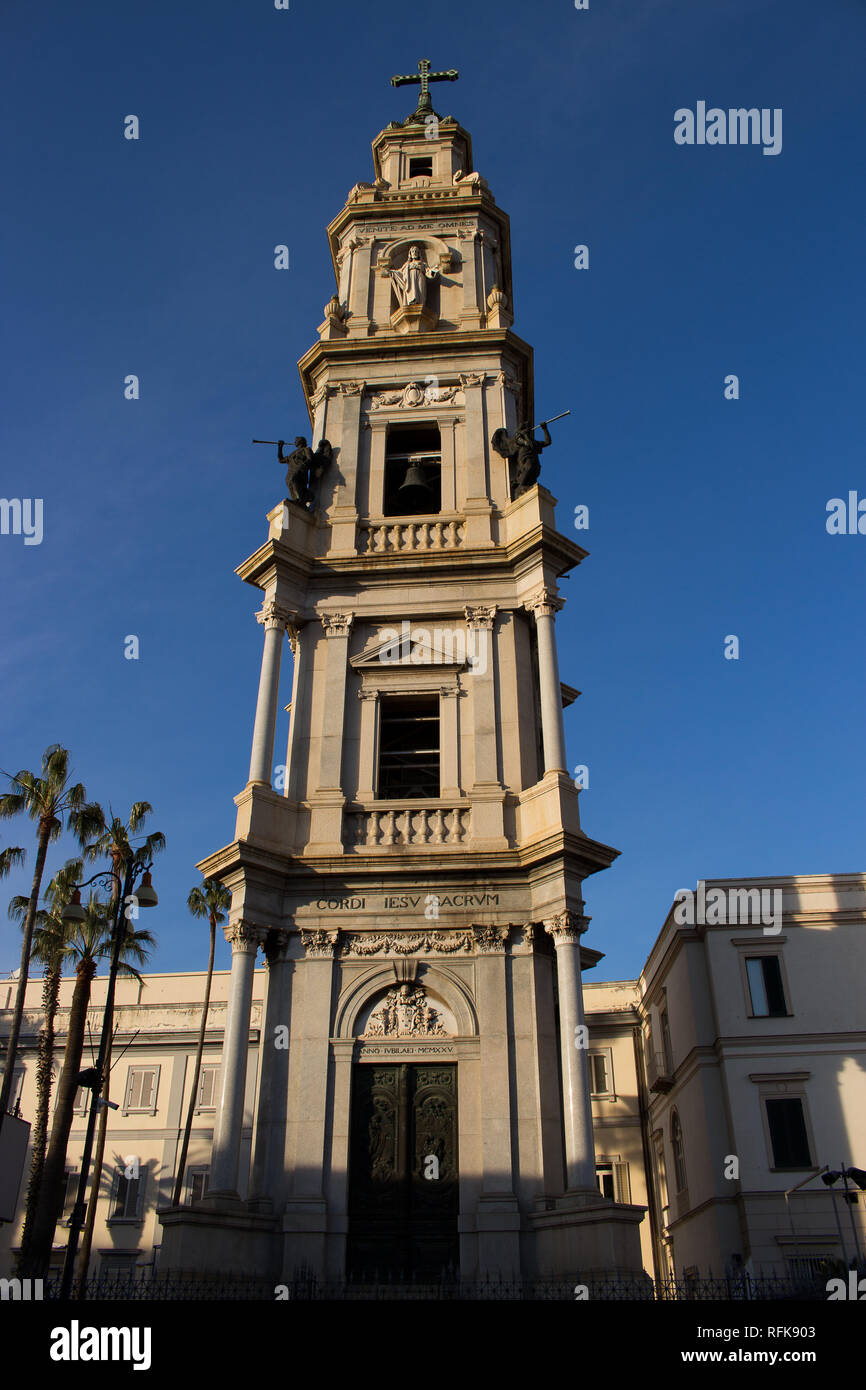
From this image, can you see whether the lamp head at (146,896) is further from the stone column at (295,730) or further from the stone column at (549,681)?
the stone column at (549,681)

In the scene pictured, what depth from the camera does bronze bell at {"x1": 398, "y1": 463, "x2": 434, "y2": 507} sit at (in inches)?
1012

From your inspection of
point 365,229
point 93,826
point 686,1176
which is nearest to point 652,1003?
point 686,1176

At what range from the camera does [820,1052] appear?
3291 cm

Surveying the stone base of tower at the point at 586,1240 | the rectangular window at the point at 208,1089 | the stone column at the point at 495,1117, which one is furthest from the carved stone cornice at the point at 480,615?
the rectangular window at the point at 208,1089

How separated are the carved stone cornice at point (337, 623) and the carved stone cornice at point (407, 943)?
22.3ft

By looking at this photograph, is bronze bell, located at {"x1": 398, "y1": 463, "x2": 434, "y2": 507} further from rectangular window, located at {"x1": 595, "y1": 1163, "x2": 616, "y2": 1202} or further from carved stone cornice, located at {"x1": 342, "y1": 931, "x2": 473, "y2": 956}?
rectangular window, located at {"x1": 595, "y1": 1163, "x2": 616, "y2": 1202}

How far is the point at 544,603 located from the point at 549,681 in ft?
6.17

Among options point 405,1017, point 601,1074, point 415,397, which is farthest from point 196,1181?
point 415,397

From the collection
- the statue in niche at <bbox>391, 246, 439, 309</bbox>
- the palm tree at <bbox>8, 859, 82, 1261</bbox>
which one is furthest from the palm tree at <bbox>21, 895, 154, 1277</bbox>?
the statue in niche at <bbox>391, 246, 439, 309</bbox>

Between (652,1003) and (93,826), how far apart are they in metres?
22.6

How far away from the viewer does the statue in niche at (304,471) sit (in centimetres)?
2570

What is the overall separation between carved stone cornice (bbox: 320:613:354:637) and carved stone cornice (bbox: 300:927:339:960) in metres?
6.77
